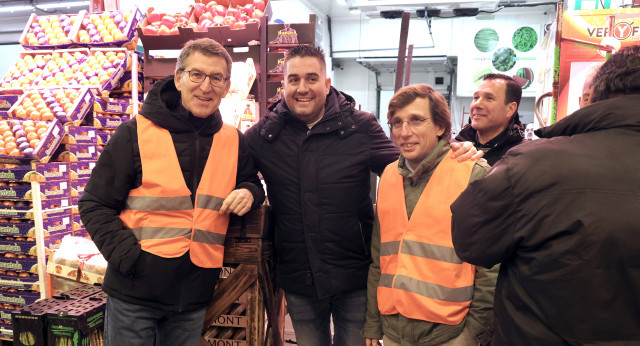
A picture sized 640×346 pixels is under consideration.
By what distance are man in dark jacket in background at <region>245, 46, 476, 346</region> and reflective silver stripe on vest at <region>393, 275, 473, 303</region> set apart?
0.42m

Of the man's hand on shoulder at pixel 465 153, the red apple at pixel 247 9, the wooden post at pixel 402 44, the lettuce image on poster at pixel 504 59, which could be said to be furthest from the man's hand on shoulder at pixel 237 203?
the lettuce image on poster at pixel 504 59

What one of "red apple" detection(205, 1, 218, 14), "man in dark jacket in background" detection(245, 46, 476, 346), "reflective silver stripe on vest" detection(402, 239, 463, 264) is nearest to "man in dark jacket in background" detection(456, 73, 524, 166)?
"man in dark jacket in background" detection(245, 46, 476, 346)

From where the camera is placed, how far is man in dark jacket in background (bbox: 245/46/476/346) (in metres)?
2.03

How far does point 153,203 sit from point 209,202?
0.74 feet

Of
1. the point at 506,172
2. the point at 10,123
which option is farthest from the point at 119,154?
the point at 10,123

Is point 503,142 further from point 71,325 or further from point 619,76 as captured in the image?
point 71,325

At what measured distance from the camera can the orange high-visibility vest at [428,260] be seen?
1630mm

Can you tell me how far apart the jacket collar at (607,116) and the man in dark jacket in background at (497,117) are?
5.94 ft

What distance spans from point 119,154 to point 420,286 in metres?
1.30

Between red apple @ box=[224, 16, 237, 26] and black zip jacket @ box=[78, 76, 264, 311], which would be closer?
black zip jacket @ box=[78, 76, 264, 311]

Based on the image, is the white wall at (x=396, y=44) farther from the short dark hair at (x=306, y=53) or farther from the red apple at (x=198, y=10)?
the short dark hair at (x=306, y=53)

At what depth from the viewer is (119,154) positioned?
1744mm

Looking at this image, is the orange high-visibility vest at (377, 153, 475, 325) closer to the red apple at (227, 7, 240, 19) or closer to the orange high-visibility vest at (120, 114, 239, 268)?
the orange high-visibility vest at (120, 114, 239, 268)

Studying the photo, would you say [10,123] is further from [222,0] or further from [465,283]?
[465,283]
